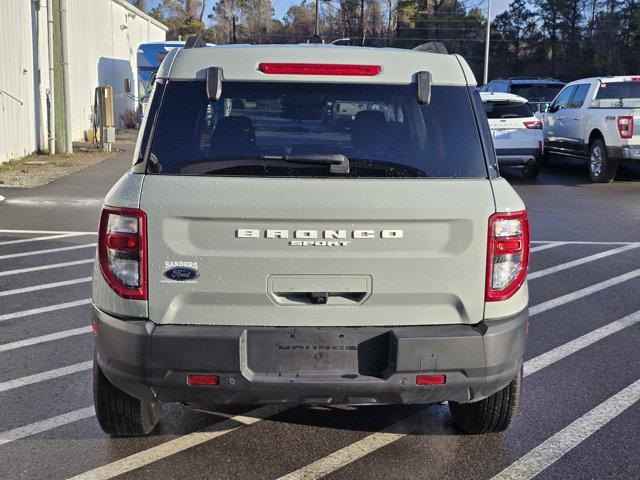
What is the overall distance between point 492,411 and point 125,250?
197 cm

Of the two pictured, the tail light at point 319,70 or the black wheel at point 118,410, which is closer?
the tail light at point 319,70

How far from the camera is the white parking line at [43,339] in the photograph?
565 cm

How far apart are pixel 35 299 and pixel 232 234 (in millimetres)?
4181

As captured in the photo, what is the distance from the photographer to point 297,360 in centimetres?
342

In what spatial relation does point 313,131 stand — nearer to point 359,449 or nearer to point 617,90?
point 359,449

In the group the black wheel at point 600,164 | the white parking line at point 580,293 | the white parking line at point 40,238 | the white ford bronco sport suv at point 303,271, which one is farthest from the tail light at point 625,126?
the white ford bronco sport suv at point 303,271

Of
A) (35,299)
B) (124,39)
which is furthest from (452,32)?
(35,299)

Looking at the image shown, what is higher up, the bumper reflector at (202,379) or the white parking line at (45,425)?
the bumper reflector at (202,379)

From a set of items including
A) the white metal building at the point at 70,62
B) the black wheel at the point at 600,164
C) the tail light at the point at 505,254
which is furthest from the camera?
the white metal building at the point at 70,62

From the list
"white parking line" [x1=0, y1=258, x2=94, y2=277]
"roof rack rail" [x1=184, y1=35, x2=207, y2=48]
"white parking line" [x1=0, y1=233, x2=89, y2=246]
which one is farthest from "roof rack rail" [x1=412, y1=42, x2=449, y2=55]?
"white parking line" [x1=0, y1=233, x2=89, y2=246]

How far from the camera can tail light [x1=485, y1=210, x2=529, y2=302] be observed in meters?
3.50

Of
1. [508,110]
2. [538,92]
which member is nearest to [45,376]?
[508,110]

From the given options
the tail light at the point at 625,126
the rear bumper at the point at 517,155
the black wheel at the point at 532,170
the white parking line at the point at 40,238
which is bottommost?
the white parking line at the point at 40,238

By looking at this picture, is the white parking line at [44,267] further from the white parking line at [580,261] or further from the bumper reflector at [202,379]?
the bumper reflector at [202,379]
